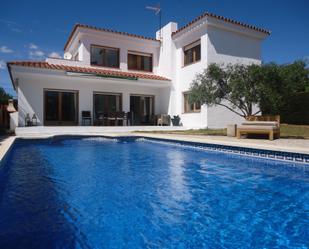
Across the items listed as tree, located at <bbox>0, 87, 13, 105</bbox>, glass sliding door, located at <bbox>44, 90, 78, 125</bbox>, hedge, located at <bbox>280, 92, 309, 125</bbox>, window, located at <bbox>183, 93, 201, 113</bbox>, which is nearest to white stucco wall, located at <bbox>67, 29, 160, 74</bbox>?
glass sliding door, located at <bbox>44, 90, 78, 125</bbox>

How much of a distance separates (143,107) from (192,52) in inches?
229

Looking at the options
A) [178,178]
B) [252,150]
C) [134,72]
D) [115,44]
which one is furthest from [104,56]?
[178,178]

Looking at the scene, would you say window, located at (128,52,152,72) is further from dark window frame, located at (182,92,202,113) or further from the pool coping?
the pool coping

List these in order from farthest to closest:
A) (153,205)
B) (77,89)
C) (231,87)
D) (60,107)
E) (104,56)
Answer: (104,56)
(77,89)
(60,107)
(231,87)
(153,205)

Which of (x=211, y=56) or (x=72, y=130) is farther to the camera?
(x=211, y=56)

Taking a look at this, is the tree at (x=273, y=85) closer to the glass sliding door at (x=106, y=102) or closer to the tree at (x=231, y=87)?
the tree at (x=231, y=87)

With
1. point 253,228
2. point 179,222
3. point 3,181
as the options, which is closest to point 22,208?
point 3,181

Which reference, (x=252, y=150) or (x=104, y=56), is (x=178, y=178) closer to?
(x=252, y=150)

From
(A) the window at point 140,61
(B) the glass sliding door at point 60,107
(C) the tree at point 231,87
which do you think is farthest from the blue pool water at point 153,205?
(A) the window at point 140,61

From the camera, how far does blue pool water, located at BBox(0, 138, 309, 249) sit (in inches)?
103

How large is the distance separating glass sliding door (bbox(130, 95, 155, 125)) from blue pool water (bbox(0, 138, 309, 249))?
13423 mm

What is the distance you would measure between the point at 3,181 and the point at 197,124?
13239 millimetres

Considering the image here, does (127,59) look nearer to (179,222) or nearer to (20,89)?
(20,89)

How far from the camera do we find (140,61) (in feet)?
67.3
